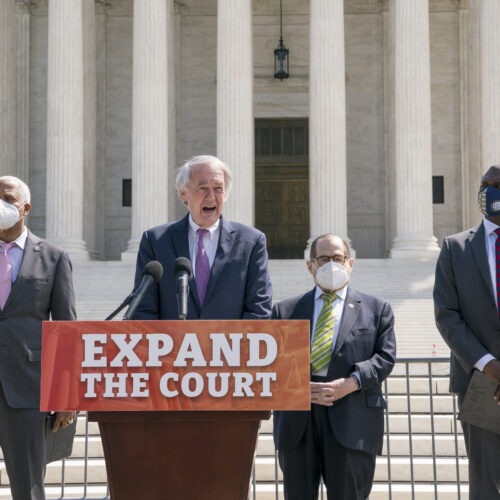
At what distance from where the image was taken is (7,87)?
39.6 m

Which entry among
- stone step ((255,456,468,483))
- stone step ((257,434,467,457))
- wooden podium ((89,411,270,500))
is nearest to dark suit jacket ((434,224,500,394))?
wooden podium ((89,411,270,500))

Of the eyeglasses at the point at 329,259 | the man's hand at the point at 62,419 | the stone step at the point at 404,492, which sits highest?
the eyeglasses at the point at 329,259

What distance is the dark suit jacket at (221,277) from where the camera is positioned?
293 inches

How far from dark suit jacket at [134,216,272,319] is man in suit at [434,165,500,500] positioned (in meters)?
1.61

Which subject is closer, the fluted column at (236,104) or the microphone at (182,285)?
the microphone at (182,285)

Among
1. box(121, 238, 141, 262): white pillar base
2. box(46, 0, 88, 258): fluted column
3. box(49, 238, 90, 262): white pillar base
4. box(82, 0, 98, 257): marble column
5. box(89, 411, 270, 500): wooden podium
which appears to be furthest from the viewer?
box(82, 0, 98, 257): marble column

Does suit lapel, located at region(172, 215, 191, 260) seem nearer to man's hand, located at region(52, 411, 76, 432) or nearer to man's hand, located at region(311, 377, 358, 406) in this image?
man's hand, located at region(311, 377, 358, 406)

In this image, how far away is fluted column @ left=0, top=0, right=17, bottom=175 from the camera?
3928 cm

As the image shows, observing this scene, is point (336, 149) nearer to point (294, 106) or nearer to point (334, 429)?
point (294, 106)

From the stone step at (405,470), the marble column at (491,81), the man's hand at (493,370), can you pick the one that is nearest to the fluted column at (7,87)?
the marble column at (491,81)

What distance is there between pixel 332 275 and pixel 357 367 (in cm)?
87

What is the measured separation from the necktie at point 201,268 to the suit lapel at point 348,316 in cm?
155

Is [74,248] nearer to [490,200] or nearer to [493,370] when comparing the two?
[490,200]

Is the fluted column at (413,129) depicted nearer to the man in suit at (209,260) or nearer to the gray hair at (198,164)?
the man in suit at (209,260)
